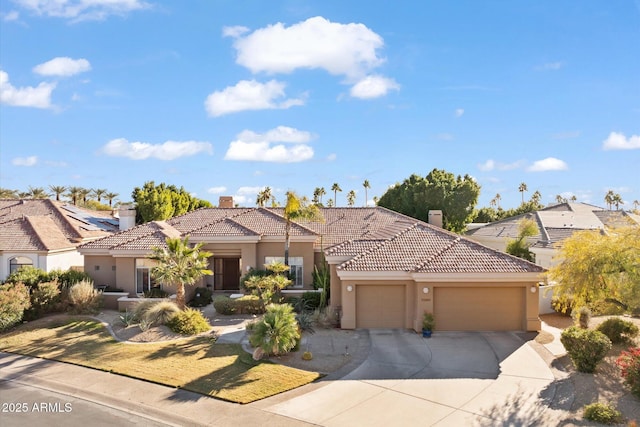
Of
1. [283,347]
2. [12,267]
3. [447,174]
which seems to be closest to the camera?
[283,347]

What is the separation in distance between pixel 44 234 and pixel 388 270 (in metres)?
24.0

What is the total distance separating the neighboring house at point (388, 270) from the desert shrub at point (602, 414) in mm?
9070

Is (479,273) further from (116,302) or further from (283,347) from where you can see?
(116,302)

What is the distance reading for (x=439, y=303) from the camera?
887 inches

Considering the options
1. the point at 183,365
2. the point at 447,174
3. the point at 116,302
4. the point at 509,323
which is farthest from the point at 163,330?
the point at 447,174

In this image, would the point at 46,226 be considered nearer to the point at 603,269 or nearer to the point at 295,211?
the point at 295,211

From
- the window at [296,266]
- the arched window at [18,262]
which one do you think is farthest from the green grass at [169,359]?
the window at [296,266]

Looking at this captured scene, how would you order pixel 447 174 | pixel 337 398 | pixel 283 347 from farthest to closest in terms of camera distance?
pixel 447 174 < pixel 283 347 < pixel 337 398

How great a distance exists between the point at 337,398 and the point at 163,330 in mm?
10560

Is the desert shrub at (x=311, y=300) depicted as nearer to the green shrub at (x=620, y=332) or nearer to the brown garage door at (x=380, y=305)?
the brown garage door at (x=380, y=305)

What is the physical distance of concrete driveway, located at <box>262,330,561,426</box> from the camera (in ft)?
45.1

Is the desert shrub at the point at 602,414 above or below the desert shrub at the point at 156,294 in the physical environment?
below

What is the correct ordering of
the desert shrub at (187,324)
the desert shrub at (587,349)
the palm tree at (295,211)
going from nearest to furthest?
the desert shrub at (587,349) → the desert shrub at (187,324) → the palm tree at (295,211)

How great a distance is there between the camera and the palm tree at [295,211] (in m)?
28.9
